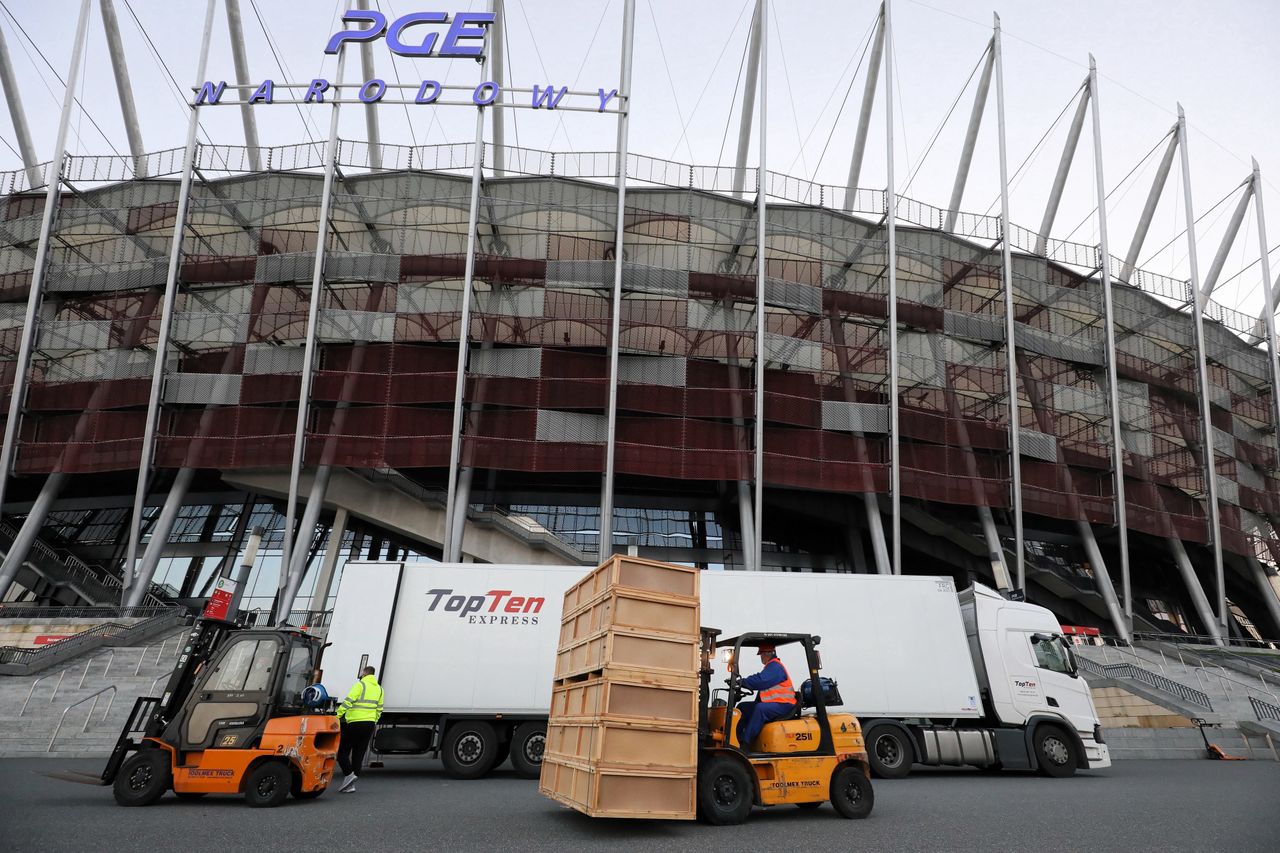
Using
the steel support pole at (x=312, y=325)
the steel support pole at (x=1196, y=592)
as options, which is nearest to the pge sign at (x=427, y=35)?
the steel support pole at (x=312, y=325)

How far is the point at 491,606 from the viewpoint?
1684 centimetres

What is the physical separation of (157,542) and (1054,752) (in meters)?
32.6

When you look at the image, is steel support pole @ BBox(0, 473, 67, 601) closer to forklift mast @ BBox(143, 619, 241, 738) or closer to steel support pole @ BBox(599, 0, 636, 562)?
steel support pole @ BBox(599, 0, 636, 562)

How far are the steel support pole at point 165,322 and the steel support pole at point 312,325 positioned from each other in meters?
5.22

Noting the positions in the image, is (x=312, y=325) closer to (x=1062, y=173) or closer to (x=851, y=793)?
(x=851, y=793)

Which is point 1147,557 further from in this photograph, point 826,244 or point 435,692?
point 435,692

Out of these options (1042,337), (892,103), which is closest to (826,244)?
(892,103)

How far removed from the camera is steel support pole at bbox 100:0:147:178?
3931 cm

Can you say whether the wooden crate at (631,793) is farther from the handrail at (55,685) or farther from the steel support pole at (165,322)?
the steel support pole at (165,322)

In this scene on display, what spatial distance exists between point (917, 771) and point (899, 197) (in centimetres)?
2954

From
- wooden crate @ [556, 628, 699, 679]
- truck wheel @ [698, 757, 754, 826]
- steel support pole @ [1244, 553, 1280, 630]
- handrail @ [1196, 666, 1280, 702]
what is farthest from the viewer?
steel support pole @ [1244, 553, 1280, 630]

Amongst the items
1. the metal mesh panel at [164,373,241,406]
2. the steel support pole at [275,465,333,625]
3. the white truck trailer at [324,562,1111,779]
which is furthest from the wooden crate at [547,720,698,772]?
the metal mesh panel at [164,373,241,406]

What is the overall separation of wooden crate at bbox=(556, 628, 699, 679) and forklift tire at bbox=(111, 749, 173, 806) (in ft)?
17.3

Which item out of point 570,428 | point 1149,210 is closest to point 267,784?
point 570,428
